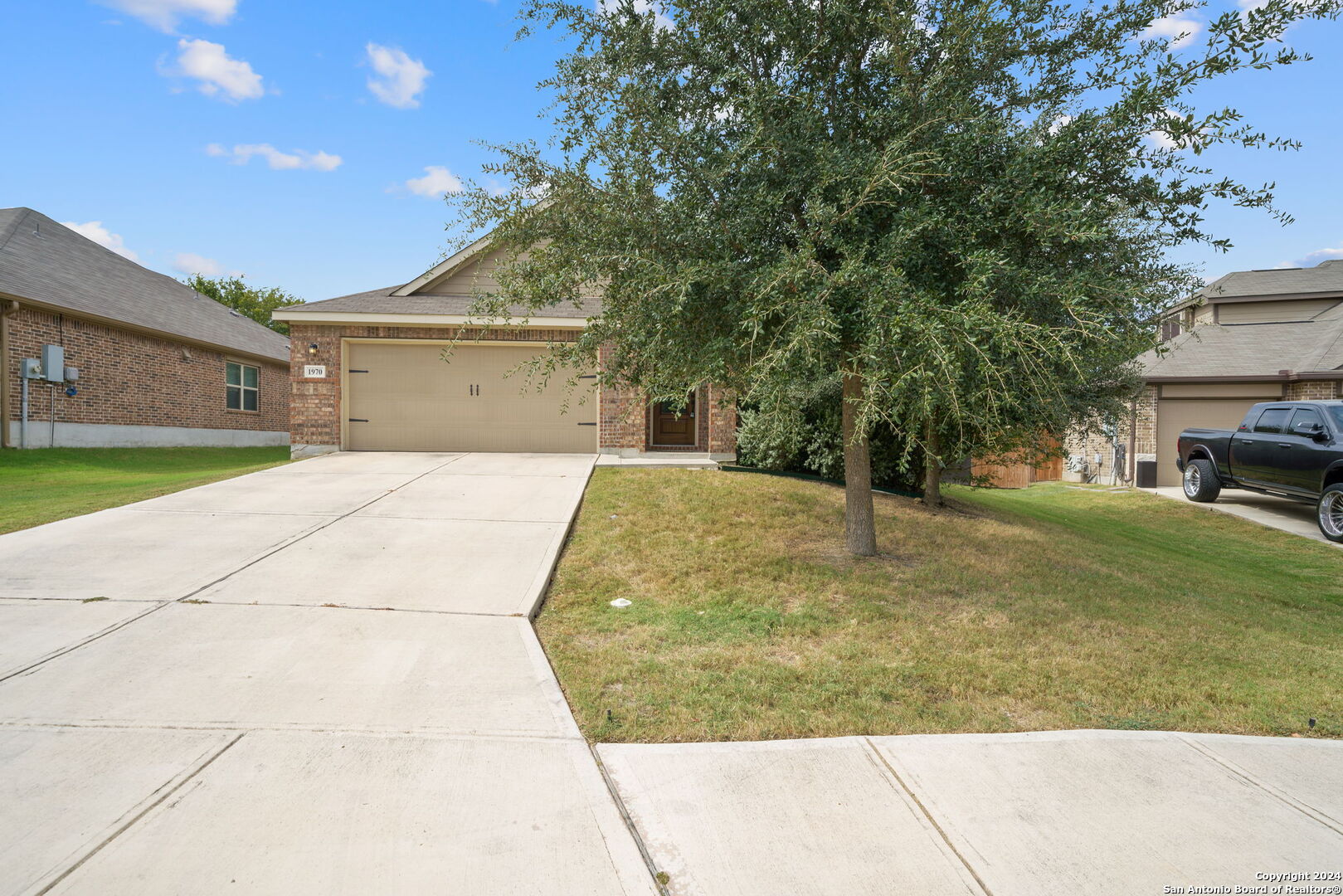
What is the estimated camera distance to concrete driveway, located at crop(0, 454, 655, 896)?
8.39ft

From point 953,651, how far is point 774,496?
457 cm

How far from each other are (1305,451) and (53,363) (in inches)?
892

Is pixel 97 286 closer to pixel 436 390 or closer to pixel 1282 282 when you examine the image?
pixel 436 390

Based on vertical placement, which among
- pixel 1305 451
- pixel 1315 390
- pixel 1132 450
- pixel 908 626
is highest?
pixel 1315 390

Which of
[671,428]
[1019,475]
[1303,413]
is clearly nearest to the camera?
[1303,413]

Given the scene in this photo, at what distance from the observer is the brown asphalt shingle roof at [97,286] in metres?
15.2

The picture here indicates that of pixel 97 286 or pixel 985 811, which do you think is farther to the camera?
pixel 97 286

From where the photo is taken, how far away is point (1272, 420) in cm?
1218

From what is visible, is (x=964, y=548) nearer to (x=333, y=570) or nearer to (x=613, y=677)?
(x=613, y=677)

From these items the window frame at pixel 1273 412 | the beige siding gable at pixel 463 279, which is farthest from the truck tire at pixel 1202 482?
the beige siding gable at pixel 463 279

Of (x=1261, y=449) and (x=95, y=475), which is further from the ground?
(x=1261, y=449)

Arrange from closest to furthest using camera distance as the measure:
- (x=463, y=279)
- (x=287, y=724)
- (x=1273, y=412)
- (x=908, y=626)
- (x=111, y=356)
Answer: (x=287, y=724), (x=908, y=626), (x=1273, y=412), (x=463, y=279), (x=111, y=356)

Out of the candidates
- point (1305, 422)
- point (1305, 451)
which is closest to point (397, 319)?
point (1305, 451)

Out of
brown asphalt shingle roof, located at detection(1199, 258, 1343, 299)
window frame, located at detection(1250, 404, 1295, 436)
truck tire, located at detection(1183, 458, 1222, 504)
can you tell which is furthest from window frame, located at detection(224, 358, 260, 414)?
brown asphalt shingle roof, located at detection(1199, 258, 1343, 299)
